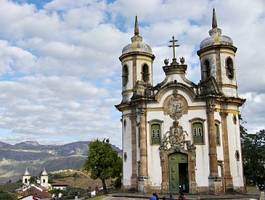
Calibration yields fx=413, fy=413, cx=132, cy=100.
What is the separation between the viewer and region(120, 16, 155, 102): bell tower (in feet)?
119

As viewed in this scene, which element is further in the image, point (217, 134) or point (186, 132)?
point (217, 134)

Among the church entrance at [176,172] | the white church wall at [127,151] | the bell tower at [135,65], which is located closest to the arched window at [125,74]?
the bell tower at [135,65]

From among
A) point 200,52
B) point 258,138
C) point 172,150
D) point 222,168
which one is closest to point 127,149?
point 172,150

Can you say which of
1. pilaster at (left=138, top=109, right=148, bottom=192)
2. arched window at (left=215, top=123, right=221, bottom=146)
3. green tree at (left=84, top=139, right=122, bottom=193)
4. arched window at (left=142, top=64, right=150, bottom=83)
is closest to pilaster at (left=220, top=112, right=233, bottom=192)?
arched window at (left=215, top=123, right=221, bottom=146)

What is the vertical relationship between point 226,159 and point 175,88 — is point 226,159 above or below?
below

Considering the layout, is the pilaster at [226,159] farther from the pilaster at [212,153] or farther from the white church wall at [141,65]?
the white church wall at [141,65]

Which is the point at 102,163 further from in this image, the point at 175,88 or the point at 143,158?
the point at 175,88

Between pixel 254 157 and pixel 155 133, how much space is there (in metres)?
16.7

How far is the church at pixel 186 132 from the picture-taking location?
3130 cm

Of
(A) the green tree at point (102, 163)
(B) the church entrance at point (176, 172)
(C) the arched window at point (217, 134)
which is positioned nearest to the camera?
(B) the church entrance at point (176, 172)

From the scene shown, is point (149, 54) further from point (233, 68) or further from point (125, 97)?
point (233, 68)

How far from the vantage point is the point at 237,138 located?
33188mm

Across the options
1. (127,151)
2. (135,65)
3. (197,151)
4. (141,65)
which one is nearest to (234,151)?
(197,151)

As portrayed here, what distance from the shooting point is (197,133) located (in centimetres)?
3178
